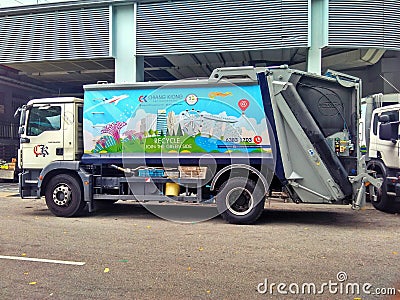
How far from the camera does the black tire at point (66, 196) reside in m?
8.97

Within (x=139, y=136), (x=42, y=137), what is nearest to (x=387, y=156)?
(x=139, y=136)

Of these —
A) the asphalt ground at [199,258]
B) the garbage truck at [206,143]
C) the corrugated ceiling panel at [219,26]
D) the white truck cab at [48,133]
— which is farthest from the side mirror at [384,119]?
the white truck cab at [48,133]

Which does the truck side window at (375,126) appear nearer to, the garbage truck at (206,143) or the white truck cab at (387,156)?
the white truck cab at (387,156)

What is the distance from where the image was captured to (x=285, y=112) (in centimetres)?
777

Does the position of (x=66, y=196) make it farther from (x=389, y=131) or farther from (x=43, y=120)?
(x=389, y=131)

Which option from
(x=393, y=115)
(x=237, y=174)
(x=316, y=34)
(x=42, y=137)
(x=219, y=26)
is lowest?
(x=237, y=174)

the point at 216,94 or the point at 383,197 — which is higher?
the point at 216,94

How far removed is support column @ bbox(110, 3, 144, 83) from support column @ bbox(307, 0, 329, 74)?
601cm

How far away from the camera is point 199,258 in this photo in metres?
5.69

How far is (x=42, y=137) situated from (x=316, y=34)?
905cm

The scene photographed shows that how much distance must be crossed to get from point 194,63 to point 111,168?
30.3 feet

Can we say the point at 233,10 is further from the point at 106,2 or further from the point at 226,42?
the point at 106,2

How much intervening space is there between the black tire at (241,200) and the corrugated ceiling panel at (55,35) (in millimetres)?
8114

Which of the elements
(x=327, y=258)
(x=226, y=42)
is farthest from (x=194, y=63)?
(x=327, y=258)
